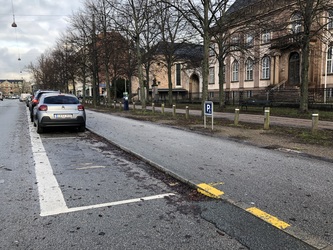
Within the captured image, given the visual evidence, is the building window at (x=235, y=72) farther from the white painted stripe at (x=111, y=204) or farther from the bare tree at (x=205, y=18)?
the white painted stripe at (x=111, y=204)

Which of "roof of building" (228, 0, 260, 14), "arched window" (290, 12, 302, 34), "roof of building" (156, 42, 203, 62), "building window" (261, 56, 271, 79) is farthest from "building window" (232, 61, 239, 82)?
"roof of building" (228, 0, 260, 14)

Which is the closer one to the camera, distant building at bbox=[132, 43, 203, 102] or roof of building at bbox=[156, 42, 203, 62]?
roof of building at bbox=[156, 42, 203, 62]

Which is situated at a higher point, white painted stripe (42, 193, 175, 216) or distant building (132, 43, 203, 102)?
distant building (132, 43, 203, 102)

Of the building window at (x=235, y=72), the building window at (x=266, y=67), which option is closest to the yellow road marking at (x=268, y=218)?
the building window at (x=266, y=67)

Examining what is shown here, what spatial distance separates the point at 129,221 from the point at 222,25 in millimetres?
17009

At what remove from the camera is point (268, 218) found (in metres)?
3.98

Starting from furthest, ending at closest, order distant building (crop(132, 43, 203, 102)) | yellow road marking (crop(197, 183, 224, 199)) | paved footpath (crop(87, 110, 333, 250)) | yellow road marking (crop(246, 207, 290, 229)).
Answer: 1. distant building (crop(132, 43, 203, 102))
2. yellow road marking (crop(197, 183, 224, 199))
3. paved footpath (crop(87, 110, 333, 250))
4. yellow road marking (crop(246, 207, 290, 229))

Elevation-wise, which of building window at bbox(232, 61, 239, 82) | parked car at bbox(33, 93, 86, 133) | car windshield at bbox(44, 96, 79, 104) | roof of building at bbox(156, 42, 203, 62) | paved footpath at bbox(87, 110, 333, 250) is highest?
roof of building at bbox(156, 42, 203, 62)

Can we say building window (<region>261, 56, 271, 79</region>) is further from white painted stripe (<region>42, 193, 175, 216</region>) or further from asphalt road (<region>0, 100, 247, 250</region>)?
white painted stripe (<region>42, 193, 175, 216</region>)

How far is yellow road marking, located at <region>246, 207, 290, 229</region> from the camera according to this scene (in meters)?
Result: 3.78

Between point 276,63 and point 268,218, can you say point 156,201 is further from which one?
point 276,63

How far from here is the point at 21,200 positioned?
4793 millimetres

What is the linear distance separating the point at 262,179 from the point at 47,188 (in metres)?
3.71

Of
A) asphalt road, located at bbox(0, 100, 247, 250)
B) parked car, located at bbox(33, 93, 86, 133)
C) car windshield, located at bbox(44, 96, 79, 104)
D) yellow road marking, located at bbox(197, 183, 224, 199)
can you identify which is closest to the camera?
asphalt road, located at bbox(0, 100, 247, 250)
